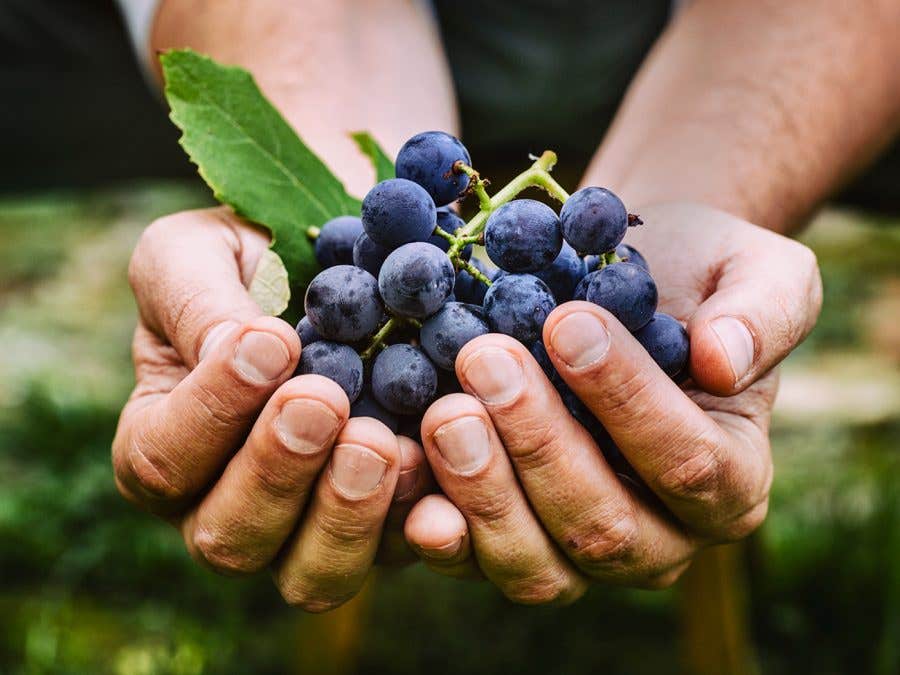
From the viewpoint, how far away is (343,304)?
2.74 feet

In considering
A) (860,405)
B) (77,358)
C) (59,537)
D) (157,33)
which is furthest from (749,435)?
(77,358)

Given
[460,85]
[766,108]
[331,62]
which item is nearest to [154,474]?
[331,62]

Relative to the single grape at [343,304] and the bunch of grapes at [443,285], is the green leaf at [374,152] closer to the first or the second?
the bunch of grapes at [443,285]

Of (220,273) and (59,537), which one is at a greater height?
(220,273)

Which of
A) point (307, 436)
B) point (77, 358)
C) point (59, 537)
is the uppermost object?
point (307, 436)

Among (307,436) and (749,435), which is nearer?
(307,436)

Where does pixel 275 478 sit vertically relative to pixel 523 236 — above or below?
below

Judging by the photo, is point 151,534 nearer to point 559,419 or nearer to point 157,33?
point 157,33

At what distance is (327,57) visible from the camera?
1.48 meters

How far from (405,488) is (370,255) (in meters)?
0.25

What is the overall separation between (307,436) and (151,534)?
180cm

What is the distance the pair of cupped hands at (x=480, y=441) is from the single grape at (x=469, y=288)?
119 mm

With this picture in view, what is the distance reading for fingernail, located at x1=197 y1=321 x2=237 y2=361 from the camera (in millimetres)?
915

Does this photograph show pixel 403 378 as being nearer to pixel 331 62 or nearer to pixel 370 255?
pixel 370 255
